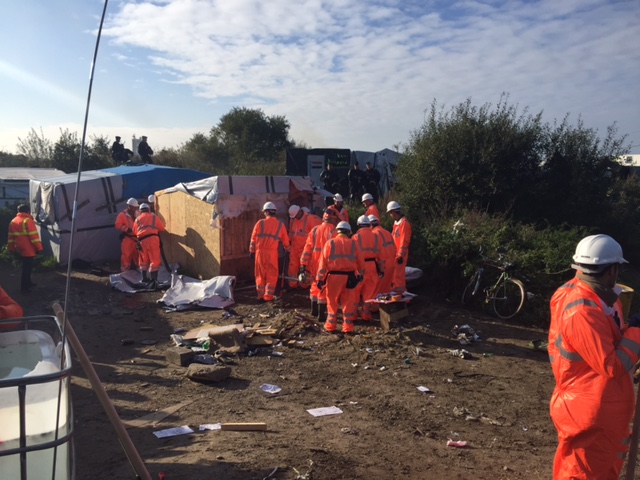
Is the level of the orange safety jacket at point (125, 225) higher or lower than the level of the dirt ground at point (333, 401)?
higher

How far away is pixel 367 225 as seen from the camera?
9867 mm

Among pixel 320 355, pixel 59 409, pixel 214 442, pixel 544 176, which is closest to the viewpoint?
pixel 59 409

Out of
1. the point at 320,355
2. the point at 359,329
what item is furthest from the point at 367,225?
the point at 320,355

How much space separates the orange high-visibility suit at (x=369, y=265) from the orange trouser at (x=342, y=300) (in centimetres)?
47

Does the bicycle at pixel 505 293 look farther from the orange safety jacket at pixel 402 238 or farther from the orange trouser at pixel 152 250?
the orange trouser at pixel 152 250

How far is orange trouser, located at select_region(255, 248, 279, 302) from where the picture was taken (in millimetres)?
11117

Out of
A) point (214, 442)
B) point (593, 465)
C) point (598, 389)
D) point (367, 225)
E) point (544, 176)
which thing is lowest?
point (214, 442)

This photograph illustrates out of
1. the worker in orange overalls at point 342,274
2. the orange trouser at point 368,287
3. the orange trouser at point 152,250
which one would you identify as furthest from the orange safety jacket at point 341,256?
the orange trouser at point 152,250

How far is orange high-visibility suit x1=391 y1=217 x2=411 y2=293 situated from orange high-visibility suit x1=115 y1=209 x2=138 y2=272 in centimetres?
669

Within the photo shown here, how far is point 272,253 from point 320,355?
3487mm

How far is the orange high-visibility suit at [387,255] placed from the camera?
993 cm

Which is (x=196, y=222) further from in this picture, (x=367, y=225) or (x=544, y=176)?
(x=544, y=176)

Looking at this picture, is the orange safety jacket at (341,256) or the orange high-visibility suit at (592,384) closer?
the orange high-visibility suit at (592,384)

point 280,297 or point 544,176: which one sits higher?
point 544,176
